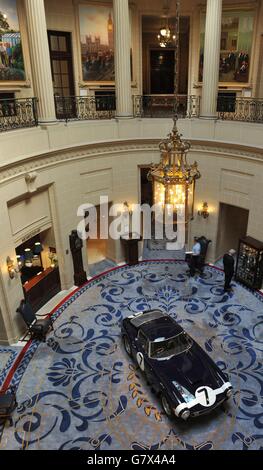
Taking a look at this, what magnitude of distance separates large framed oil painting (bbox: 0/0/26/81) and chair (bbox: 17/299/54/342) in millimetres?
6736

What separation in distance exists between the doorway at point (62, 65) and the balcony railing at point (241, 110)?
16.2 feet

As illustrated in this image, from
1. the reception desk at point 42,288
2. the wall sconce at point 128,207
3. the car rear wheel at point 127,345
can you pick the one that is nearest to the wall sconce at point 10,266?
the reception desk at point 42,288

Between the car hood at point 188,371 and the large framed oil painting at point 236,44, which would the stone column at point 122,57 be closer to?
the large framed oil painting at point 236,44

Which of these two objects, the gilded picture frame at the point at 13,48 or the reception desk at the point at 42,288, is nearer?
the reception desk at the point at 42,288

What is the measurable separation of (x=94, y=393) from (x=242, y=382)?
3.04m

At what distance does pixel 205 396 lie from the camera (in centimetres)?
620

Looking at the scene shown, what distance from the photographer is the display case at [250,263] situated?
1010 cm

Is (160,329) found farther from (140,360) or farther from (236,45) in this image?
(236,45)

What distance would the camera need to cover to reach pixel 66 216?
10258 millimetres

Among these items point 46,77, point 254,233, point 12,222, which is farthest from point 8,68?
point 254,233

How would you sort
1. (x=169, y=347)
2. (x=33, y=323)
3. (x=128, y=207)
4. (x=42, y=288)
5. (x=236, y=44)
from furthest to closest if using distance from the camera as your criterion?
(x=236, y=44)
(x=128, y=207)
(x=42, y=288)
(x=33, y=323)
(x=169, y=347)

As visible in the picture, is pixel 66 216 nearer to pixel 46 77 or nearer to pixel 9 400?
pixel 46 77

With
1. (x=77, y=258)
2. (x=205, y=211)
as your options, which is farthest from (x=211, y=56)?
(x=77, y=258)

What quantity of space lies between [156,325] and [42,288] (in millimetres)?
3986
